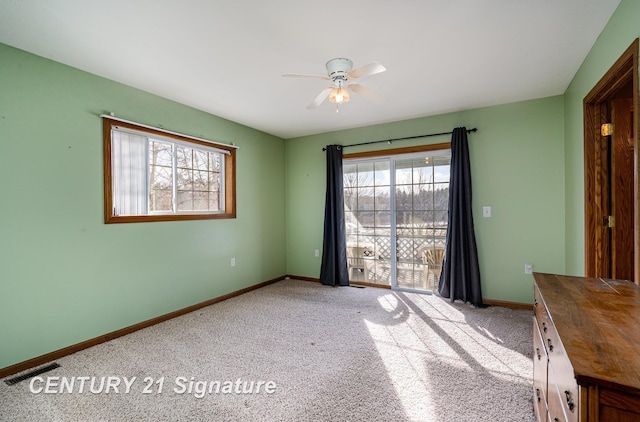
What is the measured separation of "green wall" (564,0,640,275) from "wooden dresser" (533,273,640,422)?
146cm

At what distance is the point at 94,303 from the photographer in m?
2.67

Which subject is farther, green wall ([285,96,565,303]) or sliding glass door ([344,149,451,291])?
sliding glass door ([344,149,451,291])

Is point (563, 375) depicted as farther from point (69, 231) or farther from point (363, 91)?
point (69, 231)

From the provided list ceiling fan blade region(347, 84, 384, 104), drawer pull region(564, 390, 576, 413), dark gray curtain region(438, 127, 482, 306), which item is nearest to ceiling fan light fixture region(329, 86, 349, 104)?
ceiling fan blade region(347, 84, 384, 104)

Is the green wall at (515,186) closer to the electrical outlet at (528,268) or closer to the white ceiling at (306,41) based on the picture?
the electrical outlet at (528,268)

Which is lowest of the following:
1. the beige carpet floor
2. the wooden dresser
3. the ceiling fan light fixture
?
the beige carpet floor

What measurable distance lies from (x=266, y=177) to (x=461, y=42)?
3.27 metres

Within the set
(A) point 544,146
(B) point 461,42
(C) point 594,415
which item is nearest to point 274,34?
(B) point 461,42

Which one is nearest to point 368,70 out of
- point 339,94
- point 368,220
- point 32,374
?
point 339,94

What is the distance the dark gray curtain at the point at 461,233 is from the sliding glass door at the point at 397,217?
227mm

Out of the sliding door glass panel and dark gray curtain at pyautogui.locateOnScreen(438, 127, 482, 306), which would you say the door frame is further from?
the sliding door glass panel

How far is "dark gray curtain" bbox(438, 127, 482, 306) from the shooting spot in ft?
12.0

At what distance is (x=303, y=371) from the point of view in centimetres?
220

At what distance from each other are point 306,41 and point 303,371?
245 cm
